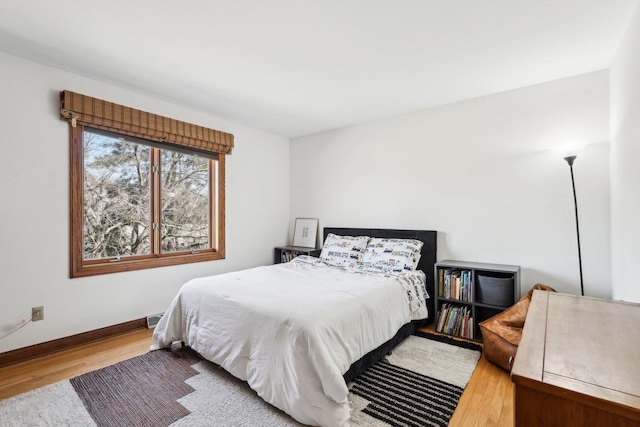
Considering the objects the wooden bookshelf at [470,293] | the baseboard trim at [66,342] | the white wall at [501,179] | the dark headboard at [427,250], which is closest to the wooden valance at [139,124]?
the white wall at [501,179]

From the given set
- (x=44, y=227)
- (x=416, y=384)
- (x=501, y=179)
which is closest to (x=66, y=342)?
(x=44, y=227)

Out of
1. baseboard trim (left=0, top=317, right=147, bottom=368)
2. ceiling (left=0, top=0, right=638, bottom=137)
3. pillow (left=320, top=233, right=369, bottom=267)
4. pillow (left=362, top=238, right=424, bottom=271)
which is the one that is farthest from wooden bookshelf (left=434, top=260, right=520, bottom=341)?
baseboard trim (left=0, top=317, right=147, bottom=368)

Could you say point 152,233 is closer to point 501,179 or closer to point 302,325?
point 302,325

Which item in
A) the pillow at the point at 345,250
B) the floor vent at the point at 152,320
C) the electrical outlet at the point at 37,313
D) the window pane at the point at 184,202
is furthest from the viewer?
the pillow at the point at 345,250

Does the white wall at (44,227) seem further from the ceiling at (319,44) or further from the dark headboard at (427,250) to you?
the dark headboard at (427,250)

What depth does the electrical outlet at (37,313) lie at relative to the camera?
2.52 m

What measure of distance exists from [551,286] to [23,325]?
4542mm

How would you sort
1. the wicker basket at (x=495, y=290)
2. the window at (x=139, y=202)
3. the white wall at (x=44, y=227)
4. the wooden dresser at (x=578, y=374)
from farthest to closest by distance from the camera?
the window at (x=139, y=202) → the wicker basket at (x=495, y=290) → the white wall at (x=44, y=227) → the wooden dresser at (x=578, y=374)

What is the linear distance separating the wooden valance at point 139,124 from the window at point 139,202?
0.04 metres

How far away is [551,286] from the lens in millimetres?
2744

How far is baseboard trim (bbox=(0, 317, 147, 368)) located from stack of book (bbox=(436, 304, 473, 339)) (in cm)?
307

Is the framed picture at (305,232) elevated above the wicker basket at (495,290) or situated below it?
above

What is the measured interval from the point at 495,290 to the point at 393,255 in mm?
993

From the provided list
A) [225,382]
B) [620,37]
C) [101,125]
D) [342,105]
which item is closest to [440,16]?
[620,37]
